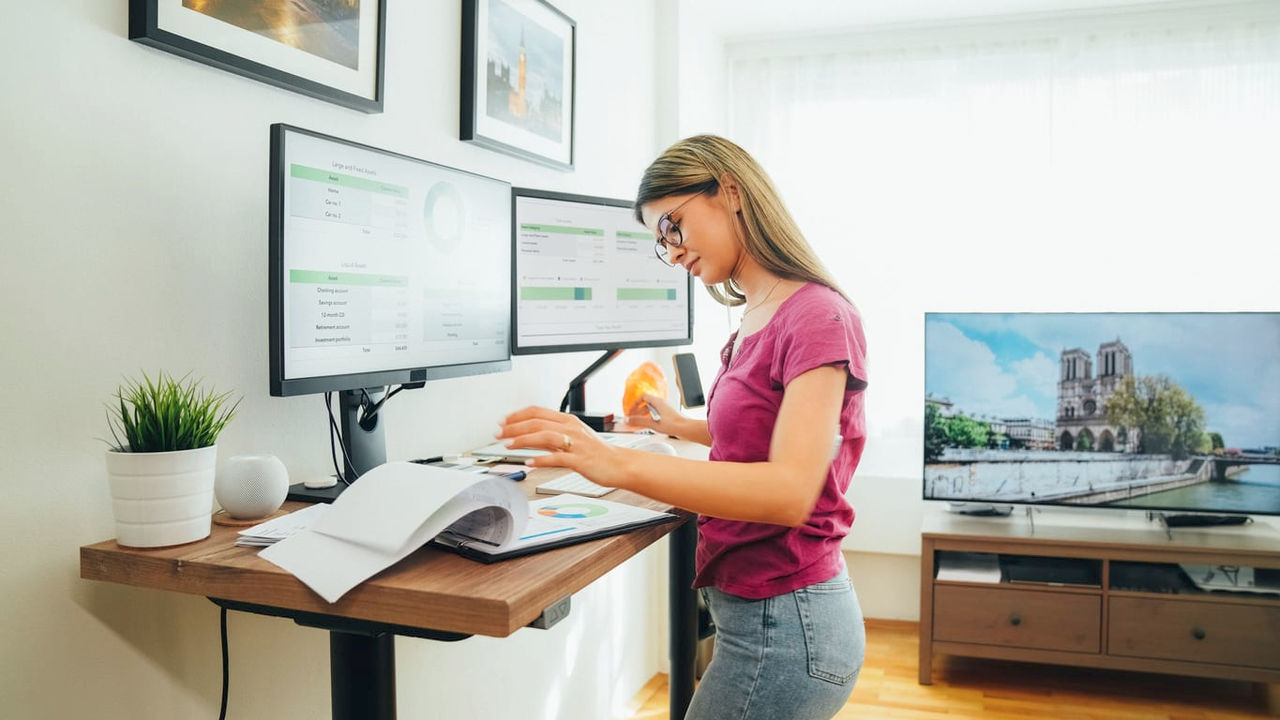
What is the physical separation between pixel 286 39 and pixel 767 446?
1.01m

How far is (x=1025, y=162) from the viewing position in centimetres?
357

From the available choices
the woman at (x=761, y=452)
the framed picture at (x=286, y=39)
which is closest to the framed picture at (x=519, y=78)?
the framed picture at (x=286, y=39)

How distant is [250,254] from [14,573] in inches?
22.2

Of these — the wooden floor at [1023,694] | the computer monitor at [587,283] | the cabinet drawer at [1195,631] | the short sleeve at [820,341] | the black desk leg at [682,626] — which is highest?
the computer monitor at [587,283]

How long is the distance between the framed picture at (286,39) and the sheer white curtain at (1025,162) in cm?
237

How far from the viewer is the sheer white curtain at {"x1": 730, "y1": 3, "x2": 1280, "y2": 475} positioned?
337cm

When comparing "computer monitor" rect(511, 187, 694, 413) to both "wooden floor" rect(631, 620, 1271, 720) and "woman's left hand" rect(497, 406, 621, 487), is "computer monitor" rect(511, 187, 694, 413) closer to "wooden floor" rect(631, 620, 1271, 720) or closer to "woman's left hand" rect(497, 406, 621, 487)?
"woman's left hand" rect(497, 406, 621, 487)

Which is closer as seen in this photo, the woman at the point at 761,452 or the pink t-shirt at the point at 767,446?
the woman at the point at 761,452

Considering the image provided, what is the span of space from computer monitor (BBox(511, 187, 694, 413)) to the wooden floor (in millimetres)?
1354

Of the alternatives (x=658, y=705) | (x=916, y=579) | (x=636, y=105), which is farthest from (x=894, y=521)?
(x=636, y=105)

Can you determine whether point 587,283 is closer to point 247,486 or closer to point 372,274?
point 372,274

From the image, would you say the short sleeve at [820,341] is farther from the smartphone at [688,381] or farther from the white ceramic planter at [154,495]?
the smartphone at [688,381]

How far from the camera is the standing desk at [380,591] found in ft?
3.04

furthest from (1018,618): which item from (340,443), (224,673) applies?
(224,673)
